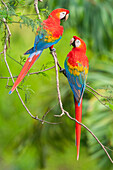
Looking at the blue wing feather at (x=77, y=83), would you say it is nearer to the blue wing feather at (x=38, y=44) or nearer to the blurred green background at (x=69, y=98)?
the blue wing feather at (x=38, y=44)

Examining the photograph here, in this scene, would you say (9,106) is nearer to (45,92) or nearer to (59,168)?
(45,92)

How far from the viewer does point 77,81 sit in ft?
3.05

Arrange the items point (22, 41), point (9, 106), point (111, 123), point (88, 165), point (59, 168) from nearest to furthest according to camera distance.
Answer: point (111, 123)
point (22, 41)
point (9, 106)
point (88, 165)
point (59, 168)

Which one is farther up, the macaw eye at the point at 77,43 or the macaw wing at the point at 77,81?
the macaw eye at the point at 77,43

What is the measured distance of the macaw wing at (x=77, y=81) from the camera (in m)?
0.92

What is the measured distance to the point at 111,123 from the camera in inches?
85.7

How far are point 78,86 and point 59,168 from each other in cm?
401

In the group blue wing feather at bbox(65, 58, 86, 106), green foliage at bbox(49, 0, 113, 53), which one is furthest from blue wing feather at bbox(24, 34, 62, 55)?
green foliage at bbox(49, 0, 113, 53)

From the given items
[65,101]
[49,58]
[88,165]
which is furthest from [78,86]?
[88,165]

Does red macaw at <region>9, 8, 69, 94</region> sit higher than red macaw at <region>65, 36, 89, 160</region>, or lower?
higher

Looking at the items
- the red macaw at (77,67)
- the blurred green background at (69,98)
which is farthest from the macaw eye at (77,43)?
the blurred green background at (69,98)

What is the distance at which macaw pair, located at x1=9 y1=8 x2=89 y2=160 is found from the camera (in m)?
0.88

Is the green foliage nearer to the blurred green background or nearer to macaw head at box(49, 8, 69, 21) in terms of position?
the blurred green background

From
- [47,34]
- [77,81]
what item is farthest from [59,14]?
[77,81]
